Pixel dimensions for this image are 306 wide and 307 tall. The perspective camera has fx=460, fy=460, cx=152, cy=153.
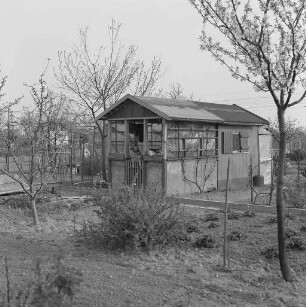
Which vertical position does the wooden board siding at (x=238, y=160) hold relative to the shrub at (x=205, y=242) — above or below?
above

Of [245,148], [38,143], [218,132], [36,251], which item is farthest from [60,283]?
[245,148]

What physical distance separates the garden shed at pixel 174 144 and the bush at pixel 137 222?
776 cm

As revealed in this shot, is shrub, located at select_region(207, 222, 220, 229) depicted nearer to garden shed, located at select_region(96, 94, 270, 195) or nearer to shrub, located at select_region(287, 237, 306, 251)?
shrub, located at select_region(287, 237, 306, 251)

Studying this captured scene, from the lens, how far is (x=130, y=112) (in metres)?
15.2

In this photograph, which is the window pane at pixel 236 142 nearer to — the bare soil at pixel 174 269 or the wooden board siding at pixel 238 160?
the wooden board siding at pixel 238 160

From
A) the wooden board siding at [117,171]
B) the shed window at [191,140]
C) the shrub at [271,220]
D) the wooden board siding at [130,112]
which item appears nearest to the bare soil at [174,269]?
the shrub at [271,220]

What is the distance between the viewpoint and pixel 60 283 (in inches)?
119

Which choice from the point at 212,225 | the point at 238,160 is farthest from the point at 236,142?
the point at 212,225

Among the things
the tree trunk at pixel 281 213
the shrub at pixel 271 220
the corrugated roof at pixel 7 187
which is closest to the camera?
the tree trunk at pixel 281 213

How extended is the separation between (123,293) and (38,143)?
5440 millimetres

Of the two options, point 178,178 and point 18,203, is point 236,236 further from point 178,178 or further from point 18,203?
point 178,178

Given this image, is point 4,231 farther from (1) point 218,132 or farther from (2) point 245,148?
(2) point 245,148

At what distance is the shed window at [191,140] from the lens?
14.6m

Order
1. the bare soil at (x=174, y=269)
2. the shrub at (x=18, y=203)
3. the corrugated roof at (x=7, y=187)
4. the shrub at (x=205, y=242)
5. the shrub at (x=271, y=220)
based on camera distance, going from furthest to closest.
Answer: the corrugated roof at (x=7, y=187) → the shrub at (x=18, y=203) → the shrub at (x=271, y=220) → the shrub at (x=205, y=242) → the bare soil at (x=174, y=269)
